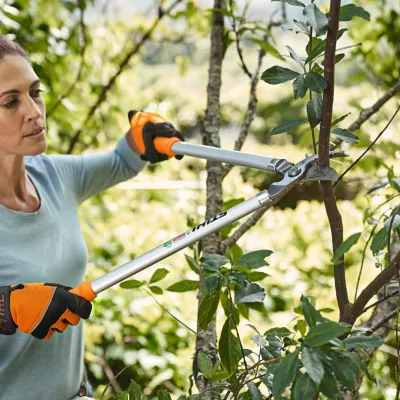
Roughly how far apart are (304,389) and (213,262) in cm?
24

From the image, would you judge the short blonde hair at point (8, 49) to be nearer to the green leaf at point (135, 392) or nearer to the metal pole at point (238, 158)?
the metal pole at point (238, 158)

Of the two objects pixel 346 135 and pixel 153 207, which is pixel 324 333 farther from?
pixel 153 207

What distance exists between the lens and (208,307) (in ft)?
2.78

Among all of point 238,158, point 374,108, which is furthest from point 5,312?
point 374,108

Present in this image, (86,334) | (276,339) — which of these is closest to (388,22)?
(276,339)

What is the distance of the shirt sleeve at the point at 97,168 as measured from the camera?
1330 mm

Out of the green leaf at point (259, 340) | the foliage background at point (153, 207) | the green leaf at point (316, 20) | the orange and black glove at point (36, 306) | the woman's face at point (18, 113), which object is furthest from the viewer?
the foliage background at point (153, 207)

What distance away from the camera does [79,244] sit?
1.20 meters

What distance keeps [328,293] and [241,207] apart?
77.0 inches

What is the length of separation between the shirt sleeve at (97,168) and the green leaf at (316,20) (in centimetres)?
73

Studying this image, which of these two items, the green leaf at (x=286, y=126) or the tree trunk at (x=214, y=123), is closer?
the green leaf at (x=286, y=126)

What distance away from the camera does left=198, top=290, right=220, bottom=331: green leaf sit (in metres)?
0.84

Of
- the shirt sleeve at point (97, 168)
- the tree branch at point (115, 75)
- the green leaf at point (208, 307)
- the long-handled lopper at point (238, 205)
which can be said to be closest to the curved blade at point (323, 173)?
the long-handled lopper at point (238, 205)

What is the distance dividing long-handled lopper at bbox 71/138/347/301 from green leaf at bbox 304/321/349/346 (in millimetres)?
242
